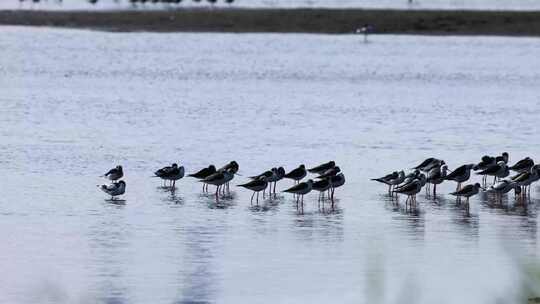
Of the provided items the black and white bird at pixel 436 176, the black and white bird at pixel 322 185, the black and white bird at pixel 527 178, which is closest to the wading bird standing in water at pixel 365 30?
the black and white bird at pixel 436 176

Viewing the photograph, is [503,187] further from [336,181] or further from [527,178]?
[336,181]

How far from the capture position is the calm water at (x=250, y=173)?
1602cm

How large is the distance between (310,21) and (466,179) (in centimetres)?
5272

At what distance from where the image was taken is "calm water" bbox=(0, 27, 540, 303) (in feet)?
52.5

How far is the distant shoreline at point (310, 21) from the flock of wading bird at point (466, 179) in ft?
162

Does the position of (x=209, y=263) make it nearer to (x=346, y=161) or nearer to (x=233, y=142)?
(x=346, y=161)

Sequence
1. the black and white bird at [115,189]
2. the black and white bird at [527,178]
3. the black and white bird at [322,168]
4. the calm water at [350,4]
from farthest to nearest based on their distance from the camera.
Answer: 1. the calm water at [350,4]
2. the black and white bird at [322,168]
3. the black and white bird at [527,178]
4. the black and white bird at [115,189]

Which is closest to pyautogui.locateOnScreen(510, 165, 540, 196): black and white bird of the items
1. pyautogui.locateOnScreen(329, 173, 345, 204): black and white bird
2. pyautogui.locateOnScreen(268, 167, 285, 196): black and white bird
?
pyautogui.locateOnScreen(329, 173, 345, 204): black and white bird

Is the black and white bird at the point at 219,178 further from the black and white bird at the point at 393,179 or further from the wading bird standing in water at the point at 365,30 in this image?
the wading bird standing in water at the point at 365,30

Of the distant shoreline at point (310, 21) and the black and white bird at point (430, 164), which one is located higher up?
the distant shoreline at point (310, 21)

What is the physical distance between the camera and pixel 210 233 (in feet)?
63.2

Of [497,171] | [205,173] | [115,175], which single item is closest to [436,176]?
[497,171]

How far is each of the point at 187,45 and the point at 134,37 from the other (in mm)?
5098

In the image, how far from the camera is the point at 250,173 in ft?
84.5
